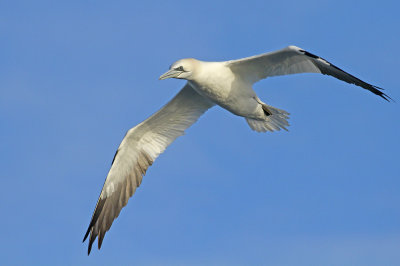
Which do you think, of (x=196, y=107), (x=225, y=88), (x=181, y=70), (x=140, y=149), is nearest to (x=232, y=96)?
(x=225, y=88)

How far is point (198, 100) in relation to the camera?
11492mm

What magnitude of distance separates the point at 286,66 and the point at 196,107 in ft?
7.59

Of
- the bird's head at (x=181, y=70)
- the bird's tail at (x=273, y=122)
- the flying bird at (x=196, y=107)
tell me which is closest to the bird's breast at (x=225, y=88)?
the flying bird at (x=196, y=107)

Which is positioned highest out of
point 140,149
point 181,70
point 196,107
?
point 196,107

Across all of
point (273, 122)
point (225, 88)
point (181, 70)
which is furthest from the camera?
point (273, 122)

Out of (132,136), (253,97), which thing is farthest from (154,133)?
(253,97)

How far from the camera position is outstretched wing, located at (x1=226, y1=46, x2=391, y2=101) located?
382 inches

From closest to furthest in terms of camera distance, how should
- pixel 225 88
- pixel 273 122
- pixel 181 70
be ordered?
1. pixel 181 70
2. pixel 225 88
3. pixel 273 122

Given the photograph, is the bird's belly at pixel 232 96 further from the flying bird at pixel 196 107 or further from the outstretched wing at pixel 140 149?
the outstretched wing at pixel 140 149

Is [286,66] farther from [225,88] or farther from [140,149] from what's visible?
[140,149]

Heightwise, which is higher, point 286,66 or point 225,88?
point 286,66

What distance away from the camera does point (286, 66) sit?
33.0ft

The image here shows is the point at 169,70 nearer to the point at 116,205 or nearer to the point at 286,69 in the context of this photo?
the point at 286,69

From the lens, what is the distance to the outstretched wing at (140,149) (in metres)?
11.2
